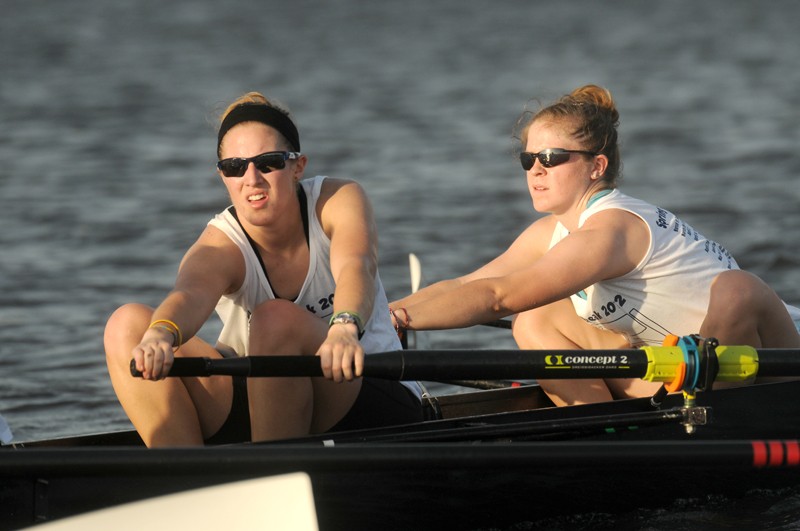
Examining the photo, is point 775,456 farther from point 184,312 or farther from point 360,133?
point 360,133

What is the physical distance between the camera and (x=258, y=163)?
3674 mm

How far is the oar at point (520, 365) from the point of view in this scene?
3.29 m

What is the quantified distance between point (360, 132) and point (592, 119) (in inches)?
356

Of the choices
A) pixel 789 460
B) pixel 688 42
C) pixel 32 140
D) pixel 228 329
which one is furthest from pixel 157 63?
pixel 789 460

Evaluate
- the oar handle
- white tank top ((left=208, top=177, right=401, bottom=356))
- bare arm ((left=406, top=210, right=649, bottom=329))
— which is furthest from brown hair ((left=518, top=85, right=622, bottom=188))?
the oar handle

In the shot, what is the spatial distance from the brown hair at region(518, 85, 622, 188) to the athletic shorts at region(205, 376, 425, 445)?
1.03m

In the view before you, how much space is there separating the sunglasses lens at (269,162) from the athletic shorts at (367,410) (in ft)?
2.15

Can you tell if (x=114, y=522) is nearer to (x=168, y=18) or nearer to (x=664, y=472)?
(x=664, y=472)

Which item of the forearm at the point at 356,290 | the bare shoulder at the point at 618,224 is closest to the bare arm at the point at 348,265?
the forearm at the point at 356,290

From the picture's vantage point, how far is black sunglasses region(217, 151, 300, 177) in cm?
367

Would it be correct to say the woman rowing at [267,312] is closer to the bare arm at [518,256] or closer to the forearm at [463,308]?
the forearm at [463,308]

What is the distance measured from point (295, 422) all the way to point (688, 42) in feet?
59.4

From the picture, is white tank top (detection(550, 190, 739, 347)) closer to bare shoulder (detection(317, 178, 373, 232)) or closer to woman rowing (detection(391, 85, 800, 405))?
woman rowing (detection(391, 85, 800, 405))

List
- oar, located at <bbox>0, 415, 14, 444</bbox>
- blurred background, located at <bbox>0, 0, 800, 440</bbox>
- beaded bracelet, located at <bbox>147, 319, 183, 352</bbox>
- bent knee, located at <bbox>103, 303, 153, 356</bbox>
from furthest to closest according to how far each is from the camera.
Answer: blurred background, located at <bbox>0, 0, 800, 440</bbox> → oar, located at <bbox>0, 415, 14, 444</bbox> → bent knee, located at <bbox>103, 303, 153, 356</bbox> → beaded bracelet, located at <bbox>147, 319, 183, 352</bbox>
